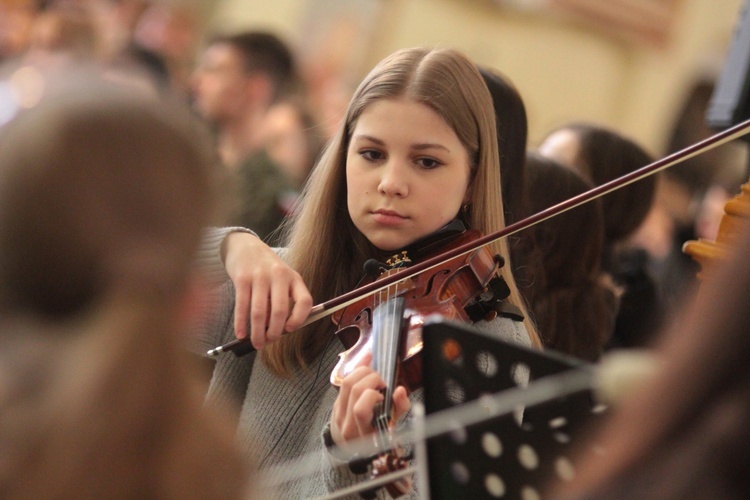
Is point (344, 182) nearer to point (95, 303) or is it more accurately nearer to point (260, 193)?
point (95, 303)

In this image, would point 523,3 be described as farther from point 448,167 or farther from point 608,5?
point 448,167

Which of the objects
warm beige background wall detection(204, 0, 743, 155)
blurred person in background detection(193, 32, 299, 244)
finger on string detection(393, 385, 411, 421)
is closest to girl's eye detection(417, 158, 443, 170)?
finger on string detection(393, 385, 411, 421)

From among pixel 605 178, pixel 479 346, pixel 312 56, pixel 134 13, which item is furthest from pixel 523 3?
pixel 479 346

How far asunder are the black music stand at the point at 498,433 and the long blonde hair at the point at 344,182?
1.67 ft

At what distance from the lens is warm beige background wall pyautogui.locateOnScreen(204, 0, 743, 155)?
18.6ft

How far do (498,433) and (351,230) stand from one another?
658mm

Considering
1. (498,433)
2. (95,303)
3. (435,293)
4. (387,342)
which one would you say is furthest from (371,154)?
(95,303)

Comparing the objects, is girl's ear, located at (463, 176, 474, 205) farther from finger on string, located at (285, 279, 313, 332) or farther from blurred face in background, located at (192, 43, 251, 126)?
blurred face in background, located at (192, 43, 251, 126)

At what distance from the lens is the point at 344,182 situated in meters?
1.53

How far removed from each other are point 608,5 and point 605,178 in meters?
4.51

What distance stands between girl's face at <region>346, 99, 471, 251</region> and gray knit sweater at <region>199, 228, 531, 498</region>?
163 mm

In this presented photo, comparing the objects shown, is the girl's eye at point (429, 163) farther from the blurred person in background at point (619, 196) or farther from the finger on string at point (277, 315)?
the blurred person in background at point (619, 196)

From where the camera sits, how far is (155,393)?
0.66 m

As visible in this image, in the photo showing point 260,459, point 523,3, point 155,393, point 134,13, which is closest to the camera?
point 155,393
